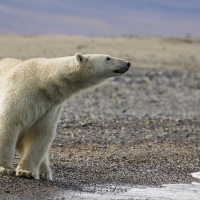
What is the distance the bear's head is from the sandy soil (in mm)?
1288

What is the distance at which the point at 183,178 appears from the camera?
37.6 ft

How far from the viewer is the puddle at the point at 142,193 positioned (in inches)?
380

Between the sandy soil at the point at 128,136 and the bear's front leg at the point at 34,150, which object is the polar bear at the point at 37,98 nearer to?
the bear's front leg at the point at 34,150

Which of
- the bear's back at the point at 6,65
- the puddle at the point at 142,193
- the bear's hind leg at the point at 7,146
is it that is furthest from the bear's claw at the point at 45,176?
the bear's back at the point at 6,65

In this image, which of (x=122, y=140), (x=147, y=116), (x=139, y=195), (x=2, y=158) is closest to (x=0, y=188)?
(x=2, y=158)

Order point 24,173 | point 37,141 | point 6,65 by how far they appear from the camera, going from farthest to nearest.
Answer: point 6,65 < point 37,141 < point 24,173

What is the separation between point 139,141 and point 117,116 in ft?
11.1

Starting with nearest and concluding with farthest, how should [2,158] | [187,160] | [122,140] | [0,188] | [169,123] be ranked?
[0,188] → [2,158] → [187,160] → [122,140] → [169,123]

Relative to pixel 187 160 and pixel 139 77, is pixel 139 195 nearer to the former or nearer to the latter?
pixel 187 160

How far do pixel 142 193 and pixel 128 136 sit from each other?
477 centimetres

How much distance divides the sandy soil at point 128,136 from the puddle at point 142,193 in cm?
20

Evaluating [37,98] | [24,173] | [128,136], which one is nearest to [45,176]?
[24,173]

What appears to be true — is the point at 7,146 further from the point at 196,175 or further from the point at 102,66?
the point at 196,175

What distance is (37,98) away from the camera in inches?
404
